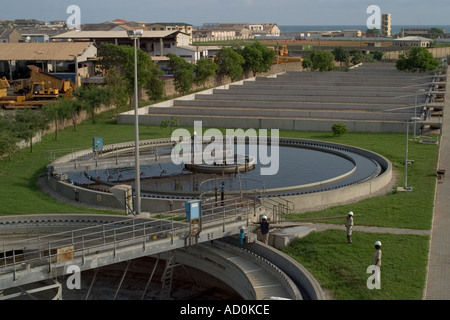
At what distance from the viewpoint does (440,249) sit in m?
17.8

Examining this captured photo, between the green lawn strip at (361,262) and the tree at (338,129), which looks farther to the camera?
the tree at (338,129)

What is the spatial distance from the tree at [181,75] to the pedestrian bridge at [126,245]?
34558mm

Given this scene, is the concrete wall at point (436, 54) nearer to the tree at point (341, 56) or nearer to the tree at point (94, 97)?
the tree at point (341, 56)

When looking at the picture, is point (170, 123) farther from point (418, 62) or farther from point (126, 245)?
point (418, 62)

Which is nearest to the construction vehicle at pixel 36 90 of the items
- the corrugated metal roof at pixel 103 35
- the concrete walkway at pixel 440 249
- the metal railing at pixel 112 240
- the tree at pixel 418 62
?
the corrugated metal roof at pixel 103 35

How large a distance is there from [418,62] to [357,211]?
2039 inches

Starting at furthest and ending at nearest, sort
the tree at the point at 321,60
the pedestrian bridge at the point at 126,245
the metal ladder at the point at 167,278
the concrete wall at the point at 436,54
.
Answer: the concrete wall at the point at 436,54 → the tree at the point at 321,60 → the metal ladder at the point at 167,278 → the pedestrian bridge at the point at 126,245

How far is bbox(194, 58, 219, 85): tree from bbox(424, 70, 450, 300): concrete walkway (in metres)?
34.0

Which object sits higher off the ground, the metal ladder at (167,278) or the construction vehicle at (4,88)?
the construction vehicle at (4,88)

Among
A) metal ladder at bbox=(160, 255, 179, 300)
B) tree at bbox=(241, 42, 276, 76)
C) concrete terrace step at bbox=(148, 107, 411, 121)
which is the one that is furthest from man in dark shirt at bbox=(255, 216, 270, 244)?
tree at bbox=(241, 42, 276, 76)

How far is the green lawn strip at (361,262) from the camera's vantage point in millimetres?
14820

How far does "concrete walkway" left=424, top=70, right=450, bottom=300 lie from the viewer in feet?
48.9

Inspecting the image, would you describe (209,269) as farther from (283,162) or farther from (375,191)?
(283,162)
